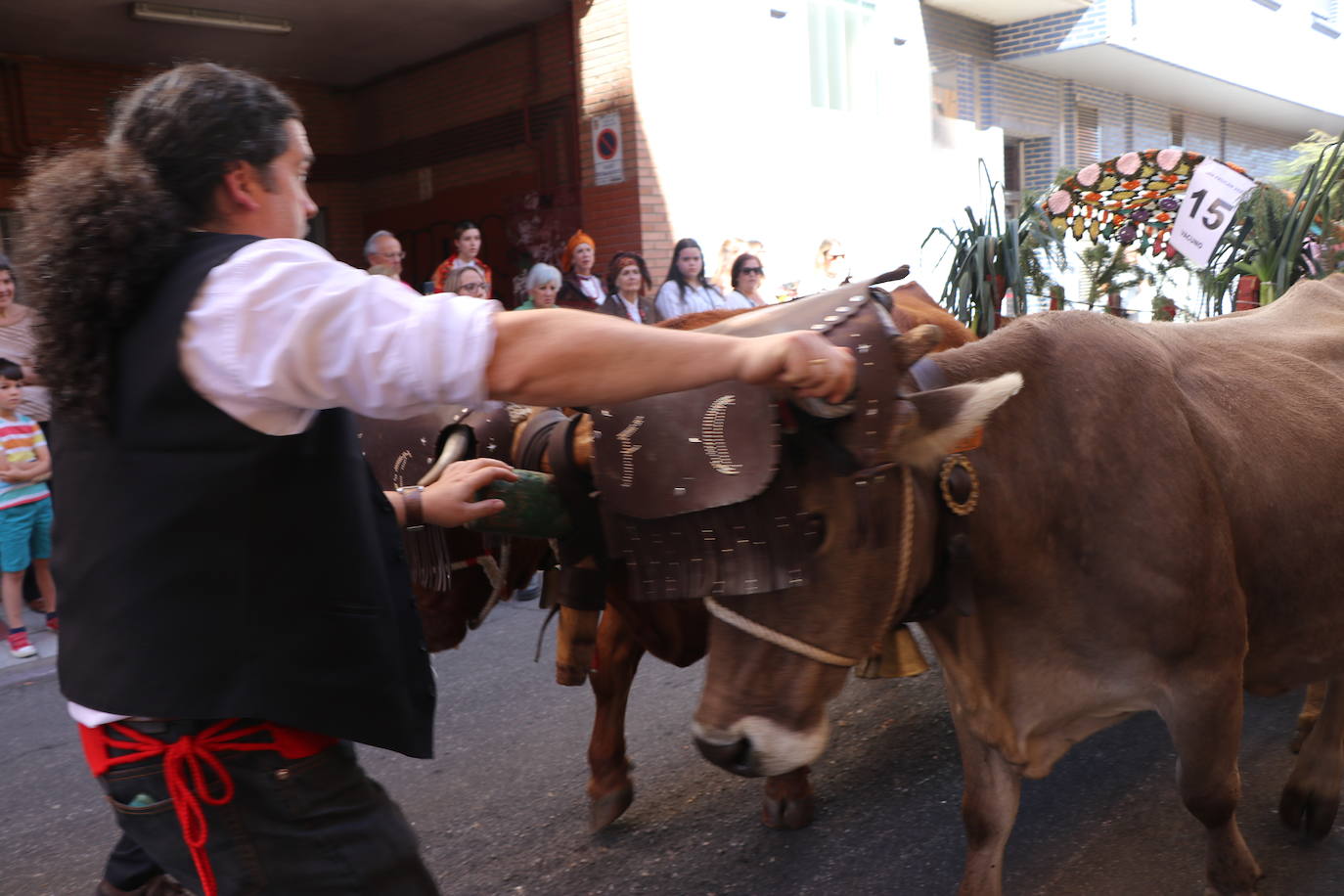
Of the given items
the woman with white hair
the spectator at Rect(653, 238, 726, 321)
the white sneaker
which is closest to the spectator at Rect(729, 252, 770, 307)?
the spectator at Rect(653, 238, 726, 321)

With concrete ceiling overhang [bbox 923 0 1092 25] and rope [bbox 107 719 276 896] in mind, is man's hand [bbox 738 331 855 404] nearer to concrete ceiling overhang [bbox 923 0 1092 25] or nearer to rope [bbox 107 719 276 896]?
rope [bbox 107 719 276 896]

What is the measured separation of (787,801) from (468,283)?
535 cm

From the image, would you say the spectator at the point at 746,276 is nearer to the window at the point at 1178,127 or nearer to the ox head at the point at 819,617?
the ox head at the point at 819,617

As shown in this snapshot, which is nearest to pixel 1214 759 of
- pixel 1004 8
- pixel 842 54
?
pixel 842 54

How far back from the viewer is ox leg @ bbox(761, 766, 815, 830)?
3510 millimetres

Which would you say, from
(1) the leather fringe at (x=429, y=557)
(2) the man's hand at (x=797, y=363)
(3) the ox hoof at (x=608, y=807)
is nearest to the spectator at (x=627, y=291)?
(3) the ox hoof at (x=608, y=807)

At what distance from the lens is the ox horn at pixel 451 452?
227 centimetres

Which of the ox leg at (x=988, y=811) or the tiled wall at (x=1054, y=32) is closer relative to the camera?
the ox leg at (x=988, y=811)

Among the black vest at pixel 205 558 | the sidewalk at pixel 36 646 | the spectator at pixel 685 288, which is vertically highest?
the spectator at pixel 685 288

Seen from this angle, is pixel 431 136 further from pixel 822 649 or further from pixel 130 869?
pixel 822 649

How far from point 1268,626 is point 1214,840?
541 millimetres

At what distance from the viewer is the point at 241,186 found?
1700mm

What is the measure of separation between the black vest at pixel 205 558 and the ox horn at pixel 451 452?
23.0 inches

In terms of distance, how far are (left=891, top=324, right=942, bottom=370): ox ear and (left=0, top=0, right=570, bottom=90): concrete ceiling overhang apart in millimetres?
10359
